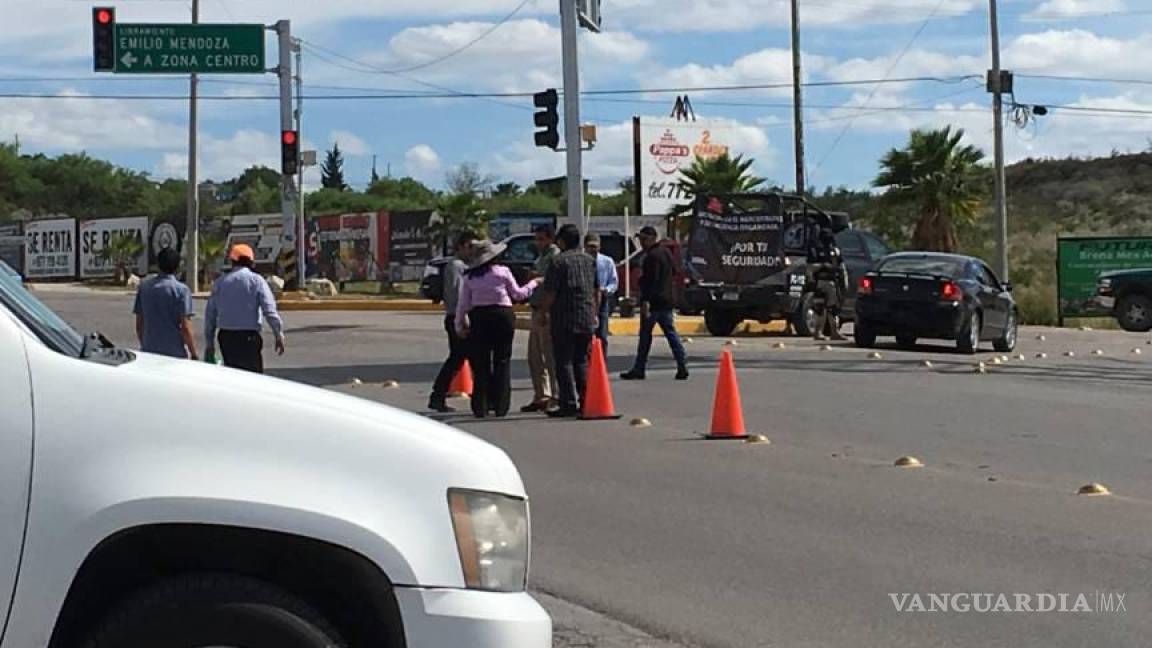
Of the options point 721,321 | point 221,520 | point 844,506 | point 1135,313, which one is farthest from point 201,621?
point 1135,313

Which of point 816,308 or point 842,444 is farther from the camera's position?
point 816,308

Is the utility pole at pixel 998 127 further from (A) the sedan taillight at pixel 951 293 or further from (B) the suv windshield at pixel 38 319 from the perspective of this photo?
(B) the suv windshield at pixel 38 319

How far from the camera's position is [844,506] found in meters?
9.37

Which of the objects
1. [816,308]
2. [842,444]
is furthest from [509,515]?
[816,308]

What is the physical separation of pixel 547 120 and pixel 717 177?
19692mm

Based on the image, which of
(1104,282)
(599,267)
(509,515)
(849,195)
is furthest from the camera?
(849,195)

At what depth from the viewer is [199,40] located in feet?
118

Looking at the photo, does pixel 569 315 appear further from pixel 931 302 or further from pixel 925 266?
pixel 925 266

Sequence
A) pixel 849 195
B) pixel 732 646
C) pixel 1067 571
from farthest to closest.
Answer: pixel 849 195 → pixel 1067 571 → pixel 732 646

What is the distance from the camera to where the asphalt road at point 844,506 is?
6855 millimetres

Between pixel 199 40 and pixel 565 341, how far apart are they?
25154 millimetres

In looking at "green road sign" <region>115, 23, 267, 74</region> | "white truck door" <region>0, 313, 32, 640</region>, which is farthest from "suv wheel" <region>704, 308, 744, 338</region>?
"white truck door" <region>0, 313, 32, 640</region>

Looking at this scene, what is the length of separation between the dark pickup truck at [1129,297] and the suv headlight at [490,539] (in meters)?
28.8

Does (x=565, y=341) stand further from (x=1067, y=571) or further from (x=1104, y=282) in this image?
(x=1104, y=282)
